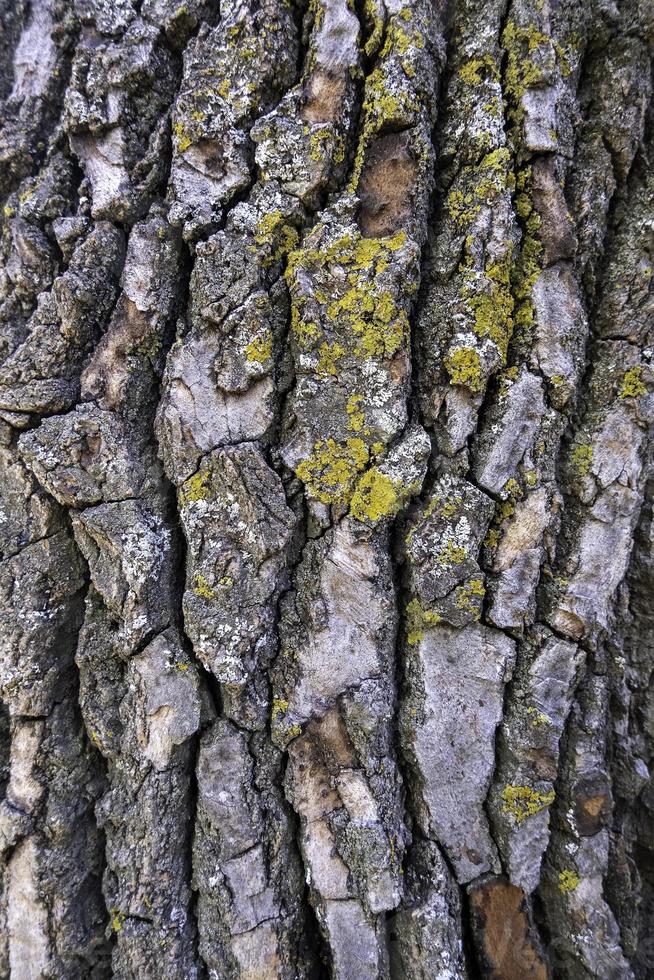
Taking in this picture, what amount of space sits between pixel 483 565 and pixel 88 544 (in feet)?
4.45

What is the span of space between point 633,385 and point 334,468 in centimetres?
108

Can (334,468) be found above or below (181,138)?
below

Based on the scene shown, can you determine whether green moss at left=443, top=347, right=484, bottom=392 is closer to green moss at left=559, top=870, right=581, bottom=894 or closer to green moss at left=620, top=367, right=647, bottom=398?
green moss at left=620, top=367, right=647, bottom=398

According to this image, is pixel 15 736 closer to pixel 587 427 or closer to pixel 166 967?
pixel 166 967

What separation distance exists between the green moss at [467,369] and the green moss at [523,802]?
4.36 feet

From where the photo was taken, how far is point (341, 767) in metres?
1.68

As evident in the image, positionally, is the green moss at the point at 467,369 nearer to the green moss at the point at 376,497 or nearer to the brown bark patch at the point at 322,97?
the green moss at the point at 376,497

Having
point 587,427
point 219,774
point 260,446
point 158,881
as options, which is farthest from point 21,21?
point 158,881

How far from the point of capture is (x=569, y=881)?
1731 mm

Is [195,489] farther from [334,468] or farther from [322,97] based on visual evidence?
[322,97]

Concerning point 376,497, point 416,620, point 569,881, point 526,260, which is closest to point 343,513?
point 376,497

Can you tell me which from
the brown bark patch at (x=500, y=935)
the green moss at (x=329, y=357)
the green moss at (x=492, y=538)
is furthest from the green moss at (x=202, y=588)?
the brown bark patch at (x=500, y=935)

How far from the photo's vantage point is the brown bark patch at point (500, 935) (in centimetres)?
170

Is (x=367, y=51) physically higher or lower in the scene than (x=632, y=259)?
higher
